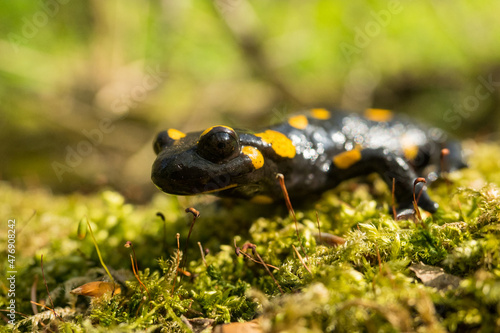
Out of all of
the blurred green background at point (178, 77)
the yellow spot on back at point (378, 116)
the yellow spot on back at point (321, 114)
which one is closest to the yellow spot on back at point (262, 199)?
the yellow spot on back at point (321, 114)

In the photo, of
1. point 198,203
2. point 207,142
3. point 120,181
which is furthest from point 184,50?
point 207,142

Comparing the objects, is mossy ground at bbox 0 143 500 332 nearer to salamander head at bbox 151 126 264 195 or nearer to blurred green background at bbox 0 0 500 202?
salamander head at bbox 151 126 264 195

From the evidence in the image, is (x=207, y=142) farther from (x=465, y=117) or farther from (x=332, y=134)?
(x=465, y=117)

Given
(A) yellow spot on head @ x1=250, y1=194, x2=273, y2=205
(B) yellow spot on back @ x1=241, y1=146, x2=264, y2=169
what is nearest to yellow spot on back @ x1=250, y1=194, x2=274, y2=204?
(A) yellow spot on head @ x1=250, y1=194, x2=273, y2=205

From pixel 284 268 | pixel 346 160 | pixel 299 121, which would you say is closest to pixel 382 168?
pixel 346 160

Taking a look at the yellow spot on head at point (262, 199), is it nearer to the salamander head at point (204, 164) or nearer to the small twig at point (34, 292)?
the salamander head at point (204, 164)

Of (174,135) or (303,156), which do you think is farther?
(303,156)

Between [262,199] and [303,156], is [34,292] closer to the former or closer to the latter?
[262,199]
